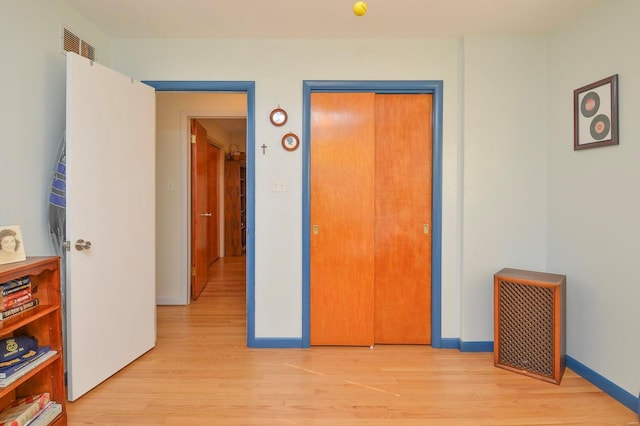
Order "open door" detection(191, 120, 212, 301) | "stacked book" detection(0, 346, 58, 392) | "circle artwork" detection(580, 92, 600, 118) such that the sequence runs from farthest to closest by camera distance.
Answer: "open door" detection(191, 120, 212, 301)
"circle artwork" detection(580, 92, 600, 118)
"stacked book" detection(0, 346, 58, 392)

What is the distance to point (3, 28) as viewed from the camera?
180 centimetres

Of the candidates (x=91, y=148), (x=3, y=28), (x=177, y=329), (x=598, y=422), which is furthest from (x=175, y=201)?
(x=598, y=422)

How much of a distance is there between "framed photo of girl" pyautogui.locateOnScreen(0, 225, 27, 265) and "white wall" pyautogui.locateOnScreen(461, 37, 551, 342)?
2.67 m

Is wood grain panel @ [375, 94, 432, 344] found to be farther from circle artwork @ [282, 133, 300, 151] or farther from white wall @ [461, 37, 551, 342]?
circle artwork @ [282, 133, 300, 151]

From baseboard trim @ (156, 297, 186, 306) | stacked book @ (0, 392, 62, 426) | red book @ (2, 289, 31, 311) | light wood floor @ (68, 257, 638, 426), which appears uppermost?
red book @ (2, 289, 31, 311)

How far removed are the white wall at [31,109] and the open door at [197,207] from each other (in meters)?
1.68

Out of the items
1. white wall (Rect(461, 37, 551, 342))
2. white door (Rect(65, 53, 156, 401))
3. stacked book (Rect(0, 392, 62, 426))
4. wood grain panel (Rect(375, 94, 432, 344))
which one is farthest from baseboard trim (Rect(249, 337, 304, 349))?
white wall (Rect(461, 37, 551, 342))

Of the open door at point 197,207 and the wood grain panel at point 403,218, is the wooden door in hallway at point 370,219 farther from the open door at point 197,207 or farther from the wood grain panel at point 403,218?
the open door at point 197,207

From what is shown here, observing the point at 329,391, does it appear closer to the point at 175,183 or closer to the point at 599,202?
the point at 599,202

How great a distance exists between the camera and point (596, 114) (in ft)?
7.08

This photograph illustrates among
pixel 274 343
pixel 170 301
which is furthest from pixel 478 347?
pixel 170 301

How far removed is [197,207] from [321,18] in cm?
247

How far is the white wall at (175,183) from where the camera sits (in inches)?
147

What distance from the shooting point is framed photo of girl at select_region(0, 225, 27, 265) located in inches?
62.3
